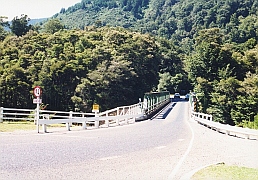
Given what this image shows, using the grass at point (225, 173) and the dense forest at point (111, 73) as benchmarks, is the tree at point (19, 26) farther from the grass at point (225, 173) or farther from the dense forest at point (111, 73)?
the grass at point (225, 173)

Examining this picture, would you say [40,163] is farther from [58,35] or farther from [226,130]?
[58,35]

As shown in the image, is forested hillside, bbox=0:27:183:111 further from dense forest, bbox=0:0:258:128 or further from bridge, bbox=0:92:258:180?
bridge, bbox=0:92:258:180

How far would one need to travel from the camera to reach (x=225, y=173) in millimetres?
9625

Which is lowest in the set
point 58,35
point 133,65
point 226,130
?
point 226,130

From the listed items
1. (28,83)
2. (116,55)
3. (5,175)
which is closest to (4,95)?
(28,83)

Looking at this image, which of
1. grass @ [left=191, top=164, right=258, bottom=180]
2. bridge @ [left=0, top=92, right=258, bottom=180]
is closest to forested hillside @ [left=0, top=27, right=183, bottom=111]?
bridge @ [left=0, top=92, right=258, bottom=180]

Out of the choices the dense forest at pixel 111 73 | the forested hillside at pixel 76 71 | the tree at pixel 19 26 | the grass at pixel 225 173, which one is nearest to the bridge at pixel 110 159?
the grass at pixel 225 173

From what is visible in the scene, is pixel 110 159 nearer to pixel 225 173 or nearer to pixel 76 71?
pixel 225 173

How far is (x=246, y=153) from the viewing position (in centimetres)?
1434

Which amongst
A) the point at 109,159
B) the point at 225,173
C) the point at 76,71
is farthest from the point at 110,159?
the point at 76,71

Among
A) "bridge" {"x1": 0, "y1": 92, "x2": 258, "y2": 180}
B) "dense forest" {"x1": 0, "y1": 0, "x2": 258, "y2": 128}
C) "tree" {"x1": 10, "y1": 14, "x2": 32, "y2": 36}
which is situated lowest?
"bridge" {"x1": 0, "y1": 92, "x2": 258, "y2": 180}

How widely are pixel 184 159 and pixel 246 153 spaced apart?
10.4 feet

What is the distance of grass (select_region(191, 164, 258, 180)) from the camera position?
29.7 ft

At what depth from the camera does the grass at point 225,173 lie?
907 centimetres
